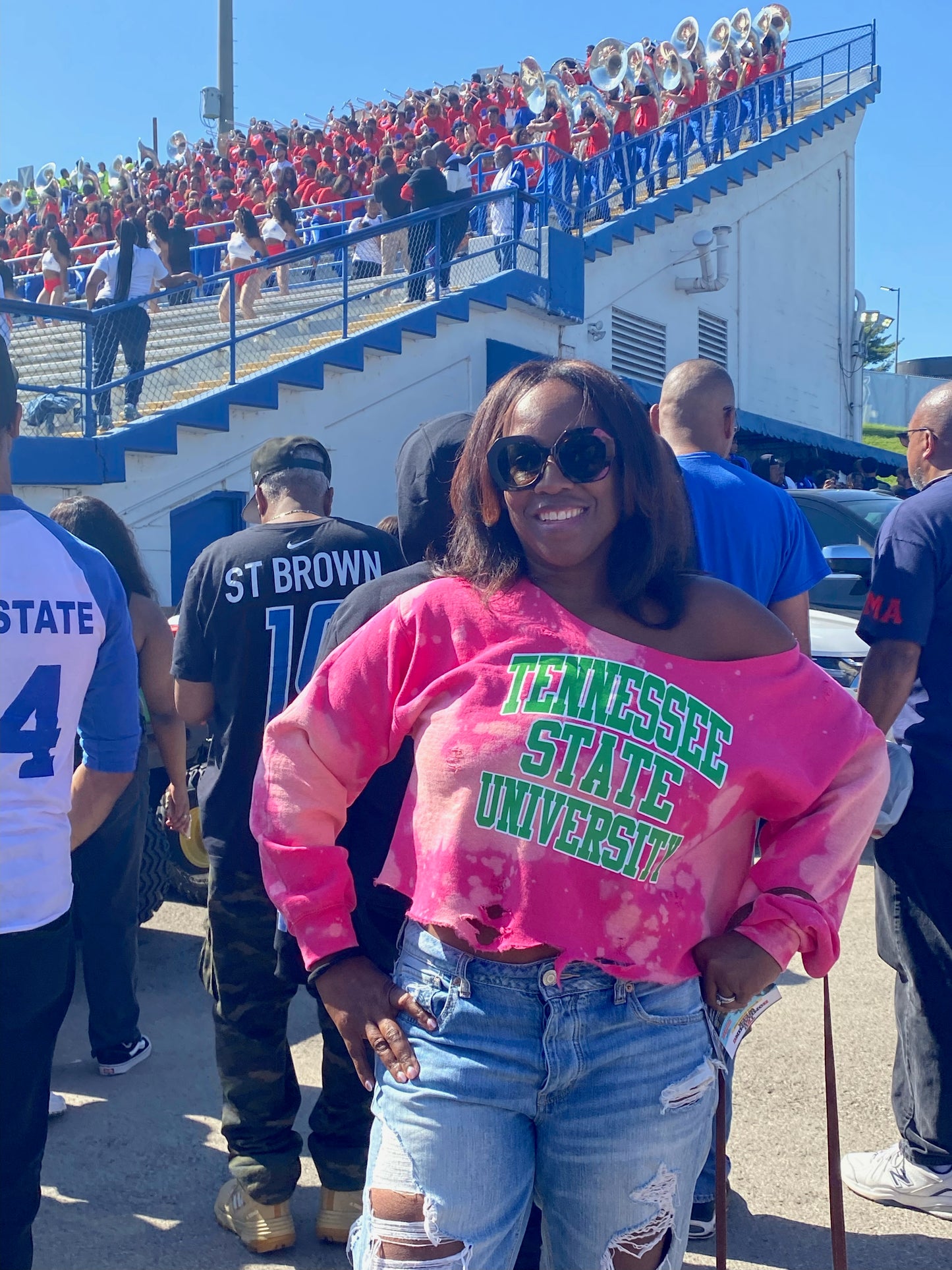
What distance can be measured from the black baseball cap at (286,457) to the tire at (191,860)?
230 centimetres

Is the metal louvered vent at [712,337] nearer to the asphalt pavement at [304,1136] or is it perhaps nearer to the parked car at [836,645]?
the parked car at [836,645]

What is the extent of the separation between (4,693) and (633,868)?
3.68ft

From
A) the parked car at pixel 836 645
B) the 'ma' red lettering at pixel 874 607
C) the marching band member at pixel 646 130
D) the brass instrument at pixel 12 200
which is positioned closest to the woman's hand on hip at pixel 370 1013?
the 'ma' red lettering at pixel 874 607

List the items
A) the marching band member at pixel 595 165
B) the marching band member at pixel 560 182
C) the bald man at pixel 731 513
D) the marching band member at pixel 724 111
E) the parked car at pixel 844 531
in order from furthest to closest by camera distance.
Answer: the marching band member at pixel 724 111 < the marching band member at pixel 595 165 < the marching band member at pixel 560 182 < the parked car at pixel 844 531 < the bald man at pixel 731 513

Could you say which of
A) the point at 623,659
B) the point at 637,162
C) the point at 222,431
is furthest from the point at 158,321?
the point at 623,659

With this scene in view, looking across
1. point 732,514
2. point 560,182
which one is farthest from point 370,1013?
point 560,182

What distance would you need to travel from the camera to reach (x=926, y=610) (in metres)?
3.05

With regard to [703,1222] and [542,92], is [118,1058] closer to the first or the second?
[703,1222]

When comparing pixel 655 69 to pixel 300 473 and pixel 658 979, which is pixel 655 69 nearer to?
pixel 300 473

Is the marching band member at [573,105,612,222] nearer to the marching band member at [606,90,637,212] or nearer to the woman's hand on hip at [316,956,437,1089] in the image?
the marching band member at [606,90,637,212]

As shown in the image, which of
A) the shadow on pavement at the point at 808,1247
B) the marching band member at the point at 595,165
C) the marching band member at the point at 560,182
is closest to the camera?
the shadow on pavement at the point at 808,1247

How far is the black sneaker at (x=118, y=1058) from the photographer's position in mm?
4027

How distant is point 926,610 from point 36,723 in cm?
212

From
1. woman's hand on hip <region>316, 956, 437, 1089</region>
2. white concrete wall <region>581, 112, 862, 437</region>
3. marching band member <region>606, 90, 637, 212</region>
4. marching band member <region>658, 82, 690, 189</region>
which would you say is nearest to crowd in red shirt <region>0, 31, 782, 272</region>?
marching band member <region>606, 90, 637, 212</region>
